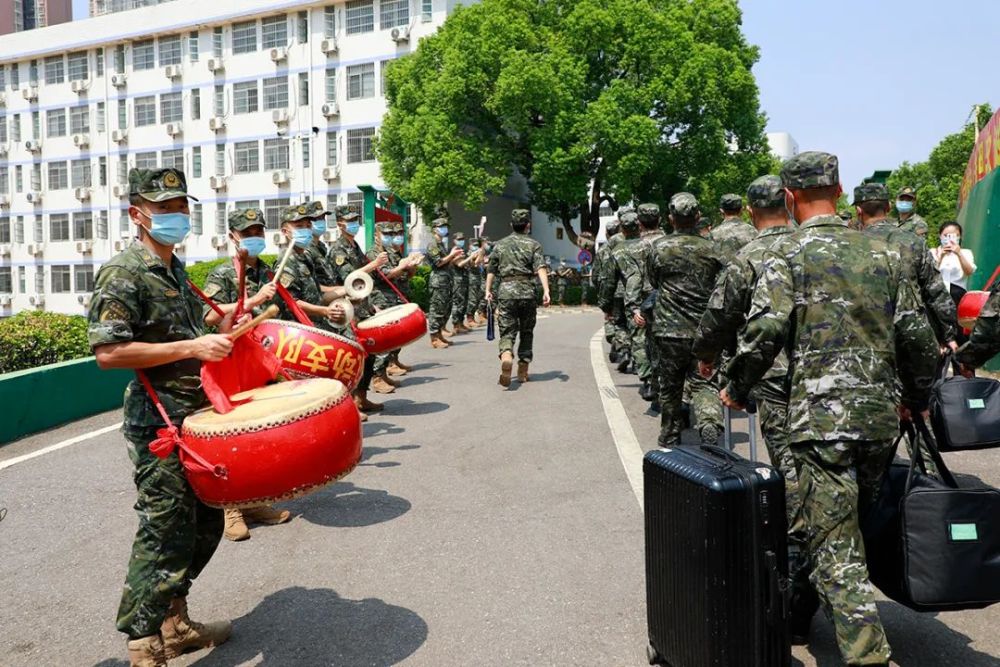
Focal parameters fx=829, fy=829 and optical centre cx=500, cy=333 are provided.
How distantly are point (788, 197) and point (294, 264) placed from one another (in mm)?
4541

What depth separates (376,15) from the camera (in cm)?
3862

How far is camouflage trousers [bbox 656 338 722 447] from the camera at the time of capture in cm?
652

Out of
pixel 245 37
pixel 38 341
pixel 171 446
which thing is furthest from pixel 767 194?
pixel 245 37

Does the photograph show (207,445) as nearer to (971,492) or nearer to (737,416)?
(971,492)

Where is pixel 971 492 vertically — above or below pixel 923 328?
below

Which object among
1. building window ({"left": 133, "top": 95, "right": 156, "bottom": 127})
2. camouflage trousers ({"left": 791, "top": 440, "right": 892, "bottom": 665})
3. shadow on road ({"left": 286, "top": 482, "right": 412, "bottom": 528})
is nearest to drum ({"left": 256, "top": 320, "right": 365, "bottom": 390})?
shadow on road ({"left": 286, "top": 482, "right": 412, "bottom": 528})

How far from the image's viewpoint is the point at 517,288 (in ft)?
33.8

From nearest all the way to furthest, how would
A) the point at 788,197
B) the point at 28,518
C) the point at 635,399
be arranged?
the point at 788,197 < the point at 28,518 < the point at 635,399

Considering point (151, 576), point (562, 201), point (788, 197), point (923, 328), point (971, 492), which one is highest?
point (562, 201)

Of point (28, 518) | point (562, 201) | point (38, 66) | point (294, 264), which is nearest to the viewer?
point (28, 518)

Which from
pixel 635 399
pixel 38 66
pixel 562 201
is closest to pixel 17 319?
pixel 635 399

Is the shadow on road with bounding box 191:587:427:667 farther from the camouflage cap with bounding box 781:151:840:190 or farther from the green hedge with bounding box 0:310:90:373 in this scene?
the green hedge with bounding box 0:310:90:373

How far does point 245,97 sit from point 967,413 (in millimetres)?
42757

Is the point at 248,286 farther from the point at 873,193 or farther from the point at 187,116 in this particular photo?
the point at 187,116
